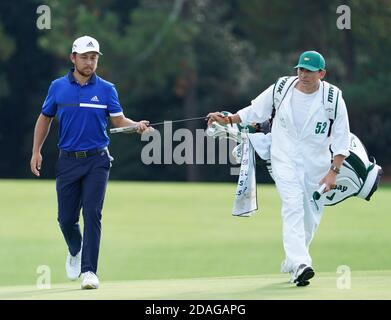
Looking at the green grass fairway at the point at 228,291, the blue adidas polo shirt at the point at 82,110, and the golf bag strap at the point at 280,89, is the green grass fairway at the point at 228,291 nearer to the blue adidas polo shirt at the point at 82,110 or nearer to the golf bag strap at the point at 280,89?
the blue adidas polo shirt at the point at 82,110

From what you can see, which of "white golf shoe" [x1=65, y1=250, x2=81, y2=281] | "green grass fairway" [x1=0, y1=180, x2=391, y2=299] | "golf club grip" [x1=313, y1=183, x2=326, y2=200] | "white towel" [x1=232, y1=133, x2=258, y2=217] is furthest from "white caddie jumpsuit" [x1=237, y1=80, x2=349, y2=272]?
"white golf shoe" [x1=65, y1=250, x2=81, y2=281]

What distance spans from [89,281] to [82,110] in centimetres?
163

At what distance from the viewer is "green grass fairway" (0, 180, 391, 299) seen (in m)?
10.5

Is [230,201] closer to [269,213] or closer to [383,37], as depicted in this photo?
[269,213]

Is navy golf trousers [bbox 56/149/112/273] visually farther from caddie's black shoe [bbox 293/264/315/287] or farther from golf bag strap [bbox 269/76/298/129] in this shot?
caddie's black shoe [bbox 293/264/315/287]

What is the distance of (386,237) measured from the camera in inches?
926

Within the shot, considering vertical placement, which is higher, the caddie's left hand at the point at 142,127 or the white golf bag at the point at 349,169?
the caddie's left hand at the point at 142,127

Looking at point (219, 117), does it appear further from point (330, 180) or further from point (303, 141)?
point (330, 180)

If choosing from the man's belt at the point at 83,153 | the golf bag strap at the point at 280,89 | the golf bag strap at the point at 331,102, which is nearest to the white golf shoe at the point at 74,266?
the man's belt at the point at 83,153

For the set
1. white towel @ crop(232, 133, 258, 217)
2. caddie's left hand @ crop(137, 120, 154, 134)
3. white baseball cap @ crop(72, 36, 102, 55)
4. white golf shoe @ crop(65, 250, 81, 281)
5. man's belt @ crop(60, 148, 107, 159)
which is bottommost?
white golf shoe @ crop(65, 250, 81, 281)

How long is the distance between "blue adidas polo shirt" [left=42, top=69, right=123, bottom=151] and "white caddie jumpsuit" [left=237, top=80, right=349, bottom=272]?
1.48 meters

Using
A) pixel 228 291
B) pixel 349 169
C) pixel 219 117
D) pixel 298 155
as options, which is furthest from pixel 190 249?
pixel 228 291

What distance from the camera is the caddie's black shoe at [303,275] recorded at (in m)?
10.6

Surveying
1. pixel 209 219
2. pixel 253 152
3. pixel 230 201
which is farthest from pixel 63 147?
pixel 230 201
